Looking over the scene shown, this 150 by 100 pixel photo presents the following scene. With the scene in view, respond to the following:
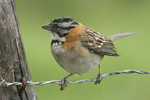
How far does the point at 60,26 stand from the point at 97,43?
91cm

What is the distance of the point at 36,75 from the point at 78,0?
16.6 feet

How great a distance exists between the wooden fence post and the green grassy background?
3534 millimetres

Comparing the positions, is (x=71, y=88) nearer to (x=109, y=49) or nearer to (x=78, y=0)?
(x=109, y=49)

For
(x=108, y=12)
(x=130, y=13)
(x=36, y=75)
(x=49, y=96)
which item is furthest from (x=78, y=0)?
(x=49, y=96)

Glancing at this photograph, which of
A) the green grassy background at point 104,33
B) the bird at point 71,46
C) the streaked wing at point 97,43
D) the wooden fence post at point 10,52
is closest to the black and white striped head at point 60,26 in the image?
the bird at point 71,46

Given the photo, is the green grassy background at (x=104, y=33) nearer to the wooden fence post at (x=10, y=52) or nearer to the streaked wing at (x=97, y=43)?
the streaked wing at (x=97, y=43)

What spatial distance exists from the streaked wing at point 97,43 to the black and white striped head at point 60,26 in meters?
0.33

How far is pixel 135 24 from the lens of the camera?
1173 centimetres

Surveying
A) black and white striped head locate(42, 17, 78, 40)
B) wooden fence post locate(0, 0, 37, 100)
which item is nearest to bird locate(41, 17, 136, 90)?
black and white striped head locate(42, 17, 78, 40)

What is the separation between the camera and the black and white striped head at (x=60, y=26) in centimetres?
529

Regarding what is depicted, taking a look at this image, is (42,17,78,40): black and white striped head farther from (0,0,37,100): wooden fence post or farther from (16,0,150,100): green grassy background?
(16,0,150,100): green grassy background

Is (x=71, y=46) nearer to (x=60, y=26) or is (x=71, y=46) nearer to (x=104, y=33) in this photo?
(x=60, y=26)

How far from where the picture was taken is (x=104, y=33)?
1123cm

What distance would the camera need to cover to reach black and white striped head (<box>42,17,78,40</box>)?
529 cm
